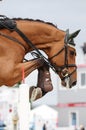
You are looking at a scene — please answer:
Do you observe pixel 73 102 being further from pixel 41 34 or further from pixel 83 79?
pixel 41 34

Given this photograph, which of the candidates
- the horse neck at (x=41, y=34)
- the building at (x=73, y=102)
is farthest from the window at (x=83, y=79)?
the horse neck at (x=41, y=34)

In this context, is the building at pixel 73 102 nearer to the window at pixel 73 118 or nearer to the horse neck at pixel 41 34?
the window at pixel 73 118

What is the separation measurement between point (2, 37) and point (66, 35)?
2.55ft

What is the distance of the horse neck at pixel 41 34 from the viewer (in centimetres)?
657

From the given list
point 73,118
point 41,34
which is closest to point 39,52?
point 41,34

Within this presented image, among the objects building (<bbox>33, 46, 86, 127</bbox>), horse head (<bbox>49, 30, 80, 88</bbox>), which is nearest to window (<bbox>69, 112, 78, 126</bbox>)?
building (<bbox>33, 46, 86, 127</bbox>)

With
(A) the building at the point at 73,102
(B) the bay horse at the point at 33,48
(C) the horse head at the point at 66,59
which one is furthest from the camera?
(A) the building at the point at 73,102

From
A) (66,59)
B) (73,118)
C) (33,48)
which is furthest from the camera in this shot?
(73,118)

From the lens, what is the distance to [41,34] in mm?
6656

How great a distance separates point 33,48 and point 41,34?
233mm

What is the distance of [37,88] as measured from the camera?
6.36 m

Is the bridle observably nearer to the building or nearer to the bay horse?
the bay horse

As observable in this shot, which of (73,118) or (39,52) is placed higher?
(73,118)

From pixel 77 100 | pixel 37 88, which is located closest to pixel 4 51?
pixel 37 88
